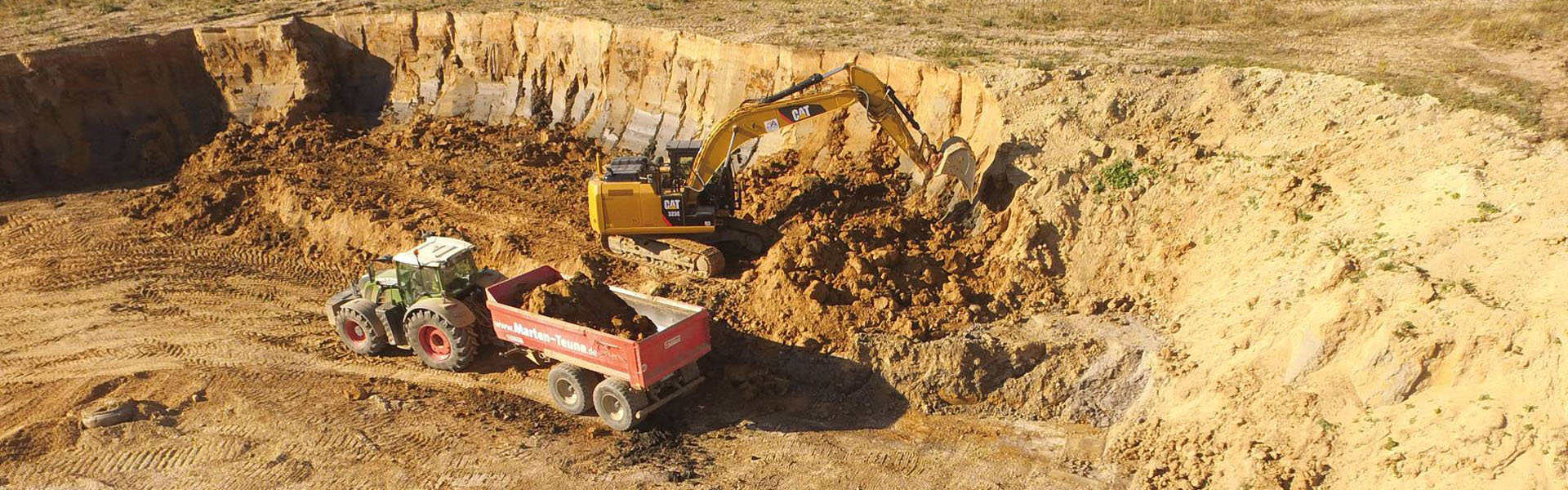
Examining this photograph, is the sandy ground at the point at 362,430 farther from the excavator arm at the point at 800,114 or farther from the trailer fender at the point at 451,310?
the excavator arm at the point at 800,114

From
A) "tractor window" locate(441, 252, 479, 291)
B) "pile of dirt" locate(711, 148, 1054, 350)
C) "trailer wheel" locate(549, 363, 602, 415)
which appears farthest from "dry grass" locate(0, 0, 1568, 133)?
"trailer wheel" locate(549, 363, 602, 415)

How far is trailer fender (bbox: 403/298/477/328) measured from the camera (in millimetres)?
13062

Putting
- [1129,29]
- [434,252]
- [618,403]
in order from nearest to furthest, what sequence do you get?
[618,403], [434,252], [1129,29]

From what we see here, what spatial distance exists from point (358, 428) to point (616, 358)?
3.35m

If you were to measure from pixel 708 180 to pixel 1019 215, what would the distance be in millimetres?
4446

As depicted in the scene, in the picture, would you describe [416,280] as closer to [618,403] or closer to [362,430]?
[362,430]

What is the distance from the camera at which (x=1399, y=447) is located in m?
9.75

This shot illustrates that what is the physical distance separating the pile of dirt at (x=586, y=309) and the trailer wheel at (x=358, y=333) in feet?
8.13

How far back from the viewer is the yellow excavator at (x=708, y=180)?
1489 cm

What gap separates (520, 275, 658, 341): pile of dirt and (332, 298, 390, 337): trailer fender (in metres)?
2.31

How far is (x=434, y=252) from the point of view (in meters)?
13.3

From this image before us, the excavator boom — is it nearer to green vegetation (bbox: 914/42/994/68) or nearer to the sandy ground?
green vegetation (bbox: 914/42/994/68)

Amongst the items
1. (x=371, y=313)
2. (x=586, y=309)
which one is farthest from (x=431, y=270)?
(x=586, y=309)

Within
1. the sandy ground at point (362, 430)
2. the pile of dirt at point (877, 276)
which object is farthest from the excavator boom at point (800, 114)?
the sandy ground at point (362, 430)
